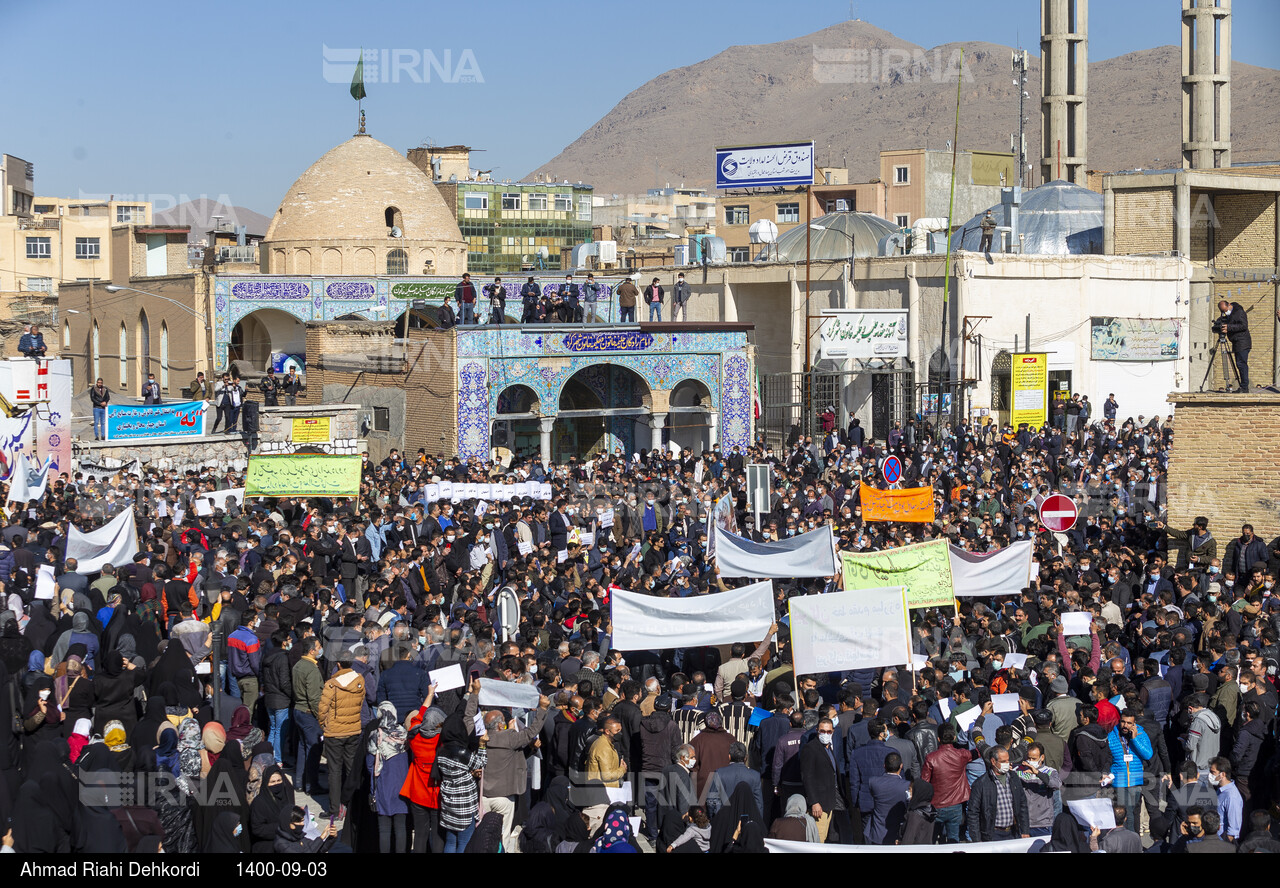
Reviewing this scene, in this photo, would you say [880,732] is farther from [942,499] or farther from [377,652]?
[942,499]

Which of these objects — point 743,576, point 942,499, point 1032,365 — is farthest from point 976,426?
point 743,576

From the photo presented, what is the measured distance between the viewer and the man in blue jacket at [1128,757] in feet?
28.8

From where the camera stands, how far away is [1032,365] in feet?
103

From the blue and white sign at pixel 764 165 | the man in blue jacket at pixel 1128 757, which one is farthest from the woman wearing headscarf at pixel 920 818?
the blue and white sign at pixel 764 165

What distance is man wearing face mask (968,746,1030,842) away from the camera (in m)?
8.11

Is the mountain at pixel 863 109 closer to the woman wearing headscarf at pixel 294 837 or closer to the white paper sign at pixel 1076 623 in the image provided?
the white paper sign at pixel 1076 623

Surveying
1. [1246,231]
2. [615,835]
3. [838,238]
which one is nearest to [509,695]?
[615,835]

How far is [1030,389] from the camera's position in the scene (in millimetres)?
31328

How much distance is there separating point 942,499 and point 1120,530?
3.82m

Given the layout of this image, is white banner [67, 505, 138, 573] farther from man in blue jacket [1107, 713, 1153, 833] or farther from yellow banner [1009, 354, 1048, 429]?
yellow banner [1009, 354, 1048, 429]

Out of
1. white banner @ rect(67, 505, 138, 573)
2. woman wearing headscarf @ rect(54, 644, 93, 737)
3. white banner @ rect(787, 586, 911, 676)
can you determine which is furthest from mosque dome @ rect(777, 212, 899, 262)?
woman wearing headscarf @ rect(54, 644, 93, 737)

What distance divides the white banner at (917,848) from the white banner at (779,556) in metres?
6.54

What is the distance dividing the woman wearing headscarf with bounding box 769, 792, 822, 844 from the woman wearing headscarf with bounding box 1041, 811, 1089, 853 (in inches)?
45.7

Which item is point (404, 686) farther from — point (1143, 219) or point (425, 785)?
point (1143, 219)
